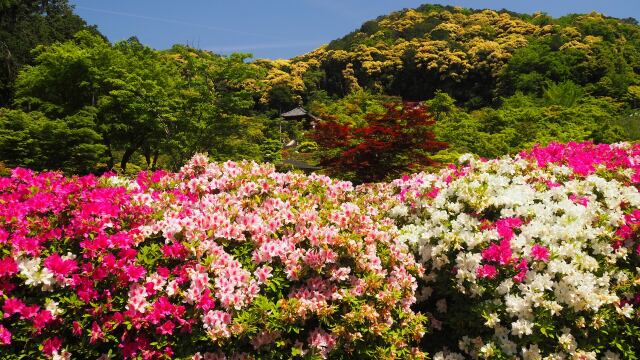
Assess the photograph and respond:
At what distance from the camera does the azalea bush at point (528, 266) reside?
3.17 meters

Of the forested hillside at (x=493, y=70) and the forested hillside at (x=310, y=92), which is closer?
the forested hillside at (x=310, y=92)

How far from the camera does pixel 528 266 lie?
344 cm

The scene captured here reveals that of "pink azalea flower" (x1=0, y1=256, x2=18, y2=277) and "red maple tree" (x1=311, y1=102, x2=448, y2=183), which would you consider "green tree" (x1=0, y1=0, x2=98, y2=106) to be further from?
"pink azalea flower" (x1=0, y1=256, x2=18, y2=277)

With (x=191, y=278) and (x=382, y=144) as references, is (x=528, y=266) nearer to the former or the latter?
(x=191, y=278)

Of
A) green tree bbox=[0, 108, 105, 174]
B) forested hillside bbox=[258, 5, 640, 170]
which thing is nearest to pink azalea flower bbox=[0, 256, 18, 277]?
green tree bbox=[0, 108, 105, 174]

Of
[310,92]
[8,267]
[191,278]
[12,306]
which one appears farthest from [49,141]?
[310,92]

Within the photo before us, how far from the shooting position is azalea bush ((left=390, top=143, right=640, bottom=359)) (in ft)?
10.4

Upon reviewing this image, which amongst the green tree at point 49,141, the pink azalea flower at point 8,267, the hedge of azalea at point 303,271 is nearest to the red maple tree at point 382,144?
the hedge of azalea at point 303,271

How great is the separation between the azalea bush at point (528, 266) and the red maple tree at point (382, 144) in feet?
16.6

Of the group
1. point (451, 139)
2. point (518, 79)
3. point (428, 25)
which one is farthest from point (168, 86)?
point (428, 25)

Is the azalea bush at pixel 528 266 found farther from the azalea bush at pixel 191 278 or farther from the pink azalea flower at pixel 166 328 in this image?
the pink azalea flower at pixel 166 328

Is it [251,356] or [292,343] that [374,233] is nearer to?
[292,343]

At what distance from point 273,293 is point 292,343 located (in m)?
0.34

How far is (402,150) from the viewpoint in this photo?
9.70 m
